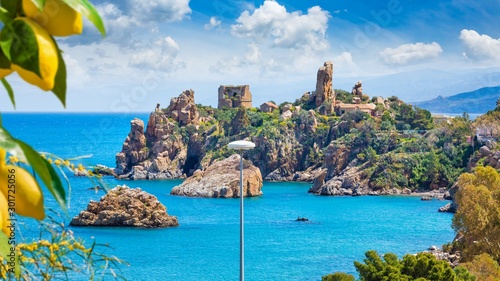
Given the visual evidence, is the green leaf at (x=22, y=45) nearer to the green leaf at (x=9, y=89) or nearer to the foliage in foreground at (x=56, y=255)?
the green leaf at (x=9, y=89)

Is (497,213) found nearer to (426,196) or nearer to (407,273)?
(407,273)

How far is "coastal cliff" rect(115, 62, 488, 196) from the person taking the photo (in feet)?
173

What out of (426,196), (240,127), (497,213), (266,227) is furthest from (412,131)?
(497,213)

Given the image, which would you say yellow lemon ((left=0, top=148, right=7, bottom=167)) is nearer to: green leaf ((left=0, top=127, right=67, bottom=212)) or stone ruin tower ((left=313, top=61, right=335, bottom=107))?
green leaf ((left=0, top=127, right=67, bottom=212))

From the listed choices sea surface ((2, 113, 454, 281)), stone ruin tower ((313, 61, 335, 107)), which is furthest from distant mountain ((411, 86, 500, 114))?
sea surface ((2, 113, 454, 281))

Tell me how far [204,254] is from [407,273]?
16.0 metres

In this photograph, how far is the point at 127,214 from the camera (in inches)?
1347

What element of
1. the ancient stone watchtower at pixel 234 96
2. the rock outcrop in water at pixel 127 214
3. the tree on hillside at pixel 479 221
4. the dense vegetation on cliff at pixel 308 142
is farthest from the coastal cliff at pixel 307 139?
the tree on hillside at pixel 479 221

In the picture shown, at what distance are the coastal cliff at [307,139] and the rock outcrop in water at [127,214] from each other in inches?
748

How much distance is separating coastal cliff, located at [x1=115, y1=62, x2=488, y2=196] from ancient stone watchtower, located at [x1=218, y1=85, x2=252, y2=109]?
2.35m

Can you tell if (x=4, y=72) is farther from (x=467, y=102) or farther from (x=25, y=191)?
(x=467, y=102)

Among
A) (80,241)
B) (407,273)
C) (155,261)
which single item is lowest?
(155,261)

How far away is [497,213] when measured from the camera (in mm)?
19875

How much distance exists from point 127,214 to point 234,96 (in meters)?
38.0
